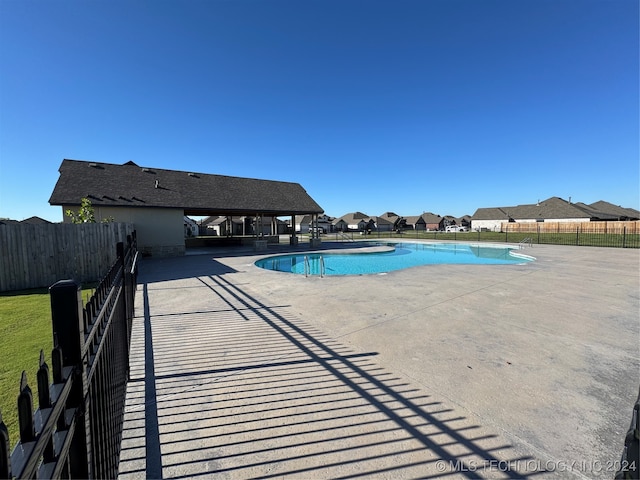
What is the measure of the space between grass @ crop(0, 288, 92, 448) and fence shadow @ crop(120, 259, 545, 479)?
3.64ft

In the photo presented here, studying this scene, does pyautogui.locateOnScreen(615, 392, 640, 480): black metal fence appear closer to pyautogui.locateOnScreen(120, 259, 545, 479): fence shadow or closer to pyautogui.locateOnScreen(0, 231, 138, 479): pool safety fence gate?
pyautogui.locateOnScreen(120, 259, 545, 479): fence shadow

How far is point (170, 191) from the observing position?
1944cm

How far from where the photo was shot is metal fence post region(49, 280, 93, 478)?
1439mm

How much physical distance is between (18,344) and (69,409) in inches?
203

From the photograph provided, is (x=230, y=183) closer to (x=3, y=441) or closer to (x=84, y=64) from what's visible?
(x=84, y=64)

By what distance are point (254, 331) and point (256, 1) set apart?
14023mm

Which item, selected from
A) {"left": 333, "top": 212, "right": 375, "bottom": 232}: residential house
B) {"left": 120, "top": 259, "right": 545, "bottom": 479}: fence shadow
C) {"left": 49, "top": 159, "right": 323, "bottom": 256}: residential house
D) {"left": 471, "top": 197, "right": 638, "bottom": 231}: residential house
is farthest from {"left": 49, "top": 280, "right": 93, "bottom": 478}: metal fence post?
{"left": 333, "top": 212, "right": 375, "bottom": 232}: residential house

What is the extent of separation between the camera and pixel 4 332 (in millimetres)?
5309

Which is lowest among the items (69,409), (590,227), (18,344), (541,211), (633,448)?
(18,344)

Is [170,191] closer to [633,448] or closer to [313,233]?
[313,233]

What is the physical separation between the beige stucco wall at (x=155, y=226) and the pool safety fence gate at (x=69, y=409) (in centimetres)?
1722

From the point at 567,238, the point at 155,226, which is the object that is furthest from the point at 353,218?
the point at 155,226

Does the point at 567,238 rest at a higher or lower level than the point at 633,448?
lower

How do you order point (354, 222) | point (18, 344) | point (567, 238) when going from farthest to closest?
point (354, 222)
point (567, 238)
point (18, 344)
